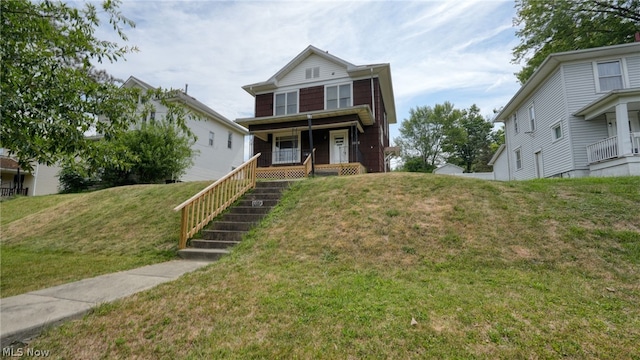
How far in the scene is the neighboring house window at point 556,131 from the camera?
12812 mm

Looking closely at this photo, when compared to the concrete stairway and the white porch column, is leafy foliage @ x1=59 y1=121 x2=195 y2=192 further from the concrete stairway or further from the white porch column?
the white porch column

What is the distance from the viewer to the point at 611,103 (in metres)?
10.5

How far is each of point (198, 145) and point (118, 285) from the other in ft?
61.1

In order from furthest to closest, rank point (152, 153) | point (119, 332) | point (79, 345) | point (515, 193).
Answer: point (152, 153)
point (515, 193)
point (119, 332)
point (79, 345)

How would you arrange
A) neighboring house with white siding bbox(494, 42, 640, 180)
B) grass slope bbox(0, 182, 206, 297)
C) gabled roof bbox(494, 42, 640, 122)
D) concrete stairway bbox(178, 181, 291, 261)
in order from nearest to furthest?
grass slope bbox(0, 182, 206, 297) → concrete stairway bbox(178, 181, 291, 261) → neighboring house with white siding bbox(494, 42, 640, 180) → gabled roof bbox(494, 42, 640, 122)

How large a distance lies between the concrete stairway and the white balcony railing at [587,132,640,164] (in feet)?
39.6

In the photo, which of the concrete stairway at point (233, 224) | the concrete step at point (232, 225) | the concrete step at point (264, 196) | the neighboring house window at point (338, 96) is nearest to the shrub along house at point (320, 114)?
the neighboring house window at point (338, 96)

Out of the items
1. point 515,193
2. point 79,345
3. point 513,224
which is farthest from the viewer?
point 515,193

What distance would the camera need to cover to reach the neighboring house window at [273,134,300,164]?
53.4 feet

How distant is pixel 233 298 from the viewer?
12.1 feet

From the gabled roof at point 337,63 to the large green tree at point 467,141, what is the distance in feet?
94.0

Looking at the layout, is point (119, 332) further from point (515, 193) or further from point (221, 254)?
point (515, 193)

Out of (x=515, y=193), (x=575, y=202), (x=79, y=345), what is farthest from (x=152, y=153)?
(x=575, y=202)

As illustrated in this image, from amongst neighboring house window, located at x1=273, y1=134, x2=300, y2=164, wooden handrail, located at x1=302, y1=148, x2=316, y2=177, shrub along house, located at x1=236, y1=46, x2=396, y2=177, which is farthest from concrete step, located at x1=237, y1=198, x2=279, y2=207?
neighboring house window, located at x1=273, y1=134, x2=300, y2=164
